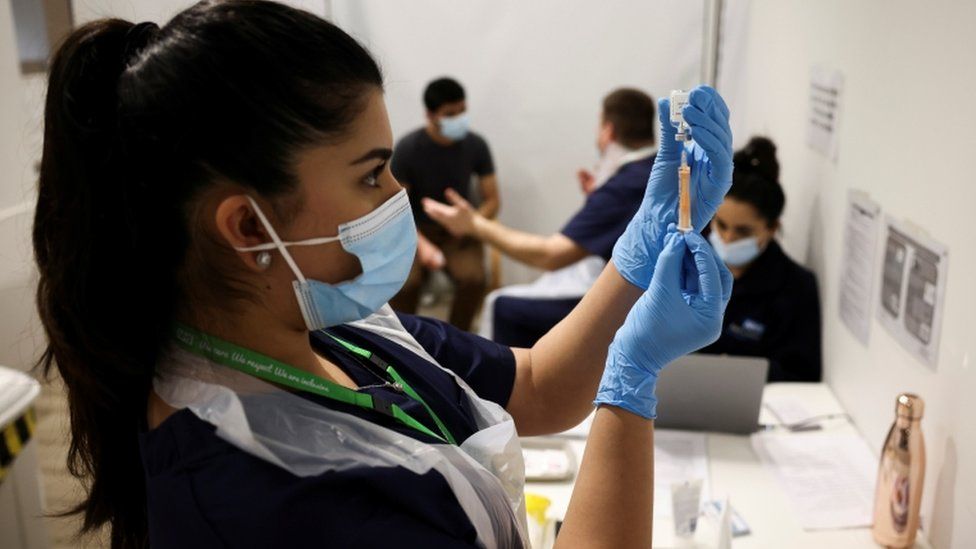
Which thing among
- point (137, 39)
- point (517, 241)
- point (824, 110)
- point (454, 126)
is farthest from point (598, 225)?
point (137, 39)

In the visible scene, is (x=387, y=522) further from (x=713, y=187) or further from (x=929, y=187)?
(x=929, y=187)

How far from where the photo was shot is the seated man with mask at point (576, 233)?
2.80 m

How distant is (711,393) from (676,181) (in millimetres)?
695

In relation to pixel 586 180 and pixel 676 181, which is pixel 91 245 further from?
pixel 586 180

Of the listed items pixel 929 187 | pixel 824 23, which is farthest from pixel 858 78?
pixel 929 187

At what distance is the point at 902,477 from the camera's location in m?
1.38

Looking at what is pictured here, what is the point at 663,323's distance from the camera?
0.98 metres

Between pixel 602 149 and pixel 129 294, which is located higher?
pixel 129 294

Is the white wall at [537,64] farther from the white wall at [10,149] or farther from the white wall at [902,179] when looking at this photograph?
the white wall at [10,149]

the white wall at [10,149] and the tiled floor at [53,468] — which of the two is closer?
the tiled floor at [53,468]

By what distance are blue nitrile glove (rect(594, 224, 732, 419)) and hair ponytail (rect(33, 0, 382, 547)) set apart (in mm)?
401

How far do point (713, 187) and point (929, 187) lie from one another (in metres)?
0.57

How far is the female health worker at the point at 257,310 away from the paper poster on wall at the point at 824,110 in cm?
123

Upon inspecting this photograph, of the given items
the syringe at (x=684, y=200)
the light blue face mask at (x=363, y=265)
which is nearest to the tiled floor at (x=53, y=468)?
the light blue face mask at (x=363, y=265)
